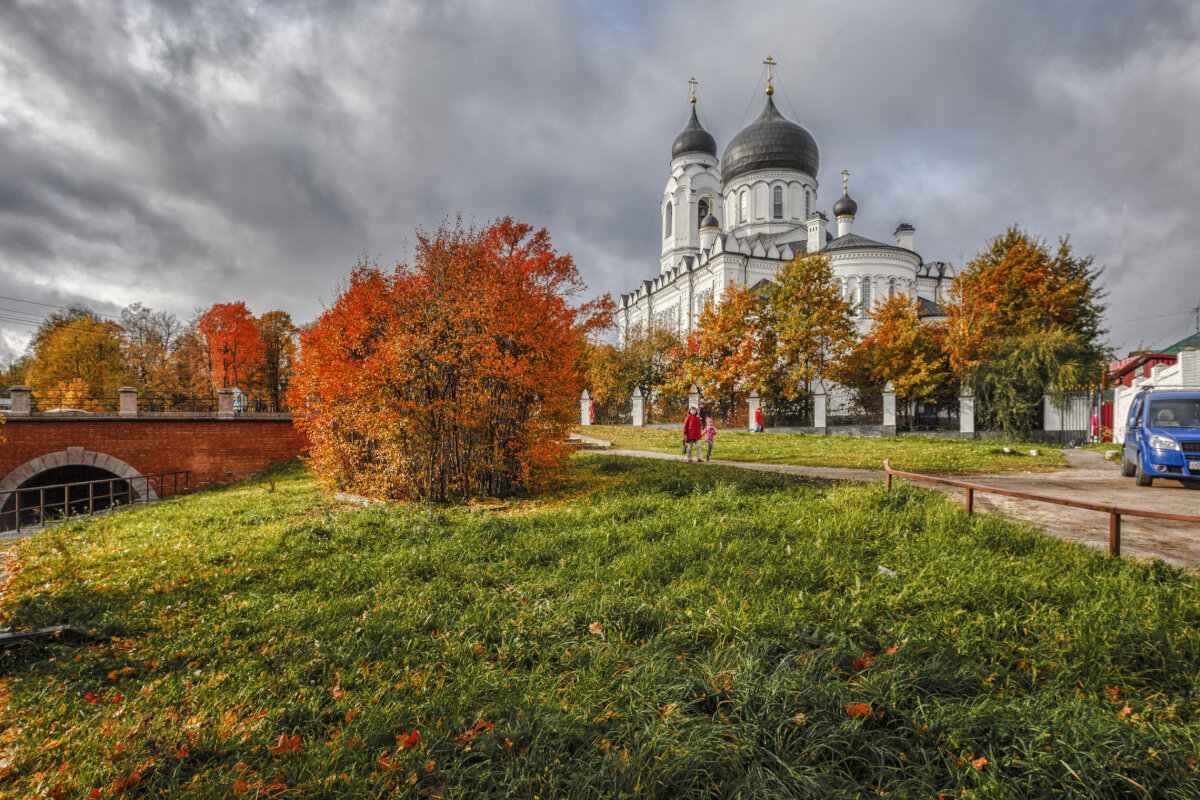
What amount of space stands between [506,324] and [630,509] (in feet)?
13.0

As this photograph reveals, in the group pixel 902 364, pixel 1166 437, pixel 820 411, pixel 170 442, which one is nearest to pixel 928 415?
pixel 902 364

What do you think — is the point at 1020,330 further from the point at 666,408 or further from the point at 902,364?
the point at 666,408

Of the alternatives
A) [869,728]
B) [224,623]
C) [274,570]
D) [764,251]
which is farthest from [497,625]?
[764,251]

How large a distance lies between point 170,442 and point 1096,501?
26318mm

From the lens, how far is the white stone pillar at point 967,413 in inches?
854

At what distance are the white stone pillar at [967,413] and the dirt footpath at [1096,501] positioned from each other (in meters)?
9.24

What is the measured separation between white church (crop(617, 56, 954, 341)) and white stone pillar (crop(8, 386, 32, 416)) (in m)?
27.9

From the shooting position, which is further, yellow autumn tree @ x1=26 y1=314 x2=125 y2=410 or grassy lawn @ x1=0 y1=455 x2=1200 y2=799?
yellow autumn tree @ x1=26 y1=314 x2=125 y2=410

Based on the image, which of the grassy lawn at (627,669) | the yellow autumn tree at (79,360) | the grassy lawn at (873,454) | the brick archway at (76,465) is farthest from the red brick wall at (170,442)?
the yellow autumn tree at (79,360)

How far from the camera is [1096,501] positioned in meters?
7.93

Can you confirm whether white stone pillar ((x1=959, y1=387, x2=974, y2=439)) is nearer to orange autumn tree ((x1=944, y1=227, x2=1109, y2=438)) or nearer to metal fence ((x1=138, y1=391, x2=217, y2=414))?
orange autumn tree ((x1=944, y1=227, x2=1109, y2=438))

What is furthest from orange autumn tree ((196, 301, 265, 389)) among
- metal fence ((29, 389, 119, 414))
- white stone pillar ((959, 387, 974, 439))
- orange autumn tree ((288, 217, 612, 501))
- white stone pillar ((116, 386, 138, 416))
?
white stone pillar ((959, 387, 974, 439))

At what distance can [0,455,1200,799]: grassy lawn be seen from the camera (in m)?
2.47

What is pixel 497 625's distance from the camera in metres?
4.04
